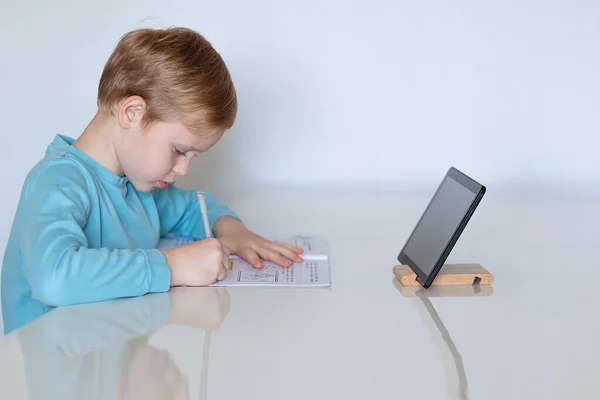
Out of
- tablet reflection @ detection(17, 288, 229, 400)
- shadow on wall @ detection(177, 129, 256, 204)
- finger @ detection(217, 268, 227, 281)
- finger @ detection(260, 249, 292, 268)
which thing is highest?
tablet reflection @ detection(17, 288, 229, 400)

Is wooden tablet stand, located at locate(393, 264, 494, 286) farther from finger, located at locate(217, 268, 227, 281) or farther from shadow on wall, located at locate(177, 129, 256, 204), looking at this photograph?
shadow on wall, located at locate(177, 129, 256, 204)

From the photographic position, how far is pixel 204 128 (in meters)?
1.23

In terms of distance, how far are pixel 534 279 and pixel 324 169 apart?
0.93m

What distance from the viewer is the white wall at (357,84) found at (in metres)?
1.96

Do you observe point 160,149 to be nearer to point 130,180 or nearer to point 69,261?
point 130,180

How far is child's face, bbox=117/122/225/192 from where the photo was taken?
1.23 m

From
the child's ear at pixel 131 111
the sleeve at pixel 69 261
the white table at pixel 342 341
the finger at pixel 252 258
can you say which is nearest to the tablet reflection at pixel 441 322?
the white table at pixel 342 341

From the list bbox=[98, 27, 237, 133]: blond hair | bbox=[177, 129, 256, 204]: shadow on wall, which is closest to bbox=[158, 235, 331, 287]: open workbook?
bbox=[98, 27, 237, 133]: blond hair

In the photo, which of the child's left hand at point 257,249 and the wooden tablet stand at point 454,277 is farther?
the child's left hand at point 257,249

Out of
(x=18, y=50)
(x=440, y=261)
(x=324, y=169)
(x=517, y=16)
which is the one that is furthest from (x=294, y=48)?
(x=440, y=261)

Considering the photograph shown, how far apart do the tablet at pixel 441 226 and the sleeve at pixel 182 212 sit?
0.45m

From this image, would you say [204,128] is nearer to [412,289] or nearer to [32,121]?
[412,289]

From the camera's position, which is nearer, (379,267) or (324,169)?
(379,267)

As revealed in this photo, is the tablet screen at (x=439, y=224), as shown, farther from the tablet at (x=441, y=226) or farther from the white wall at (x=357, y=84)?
the white wall at (x=357, y=84)
